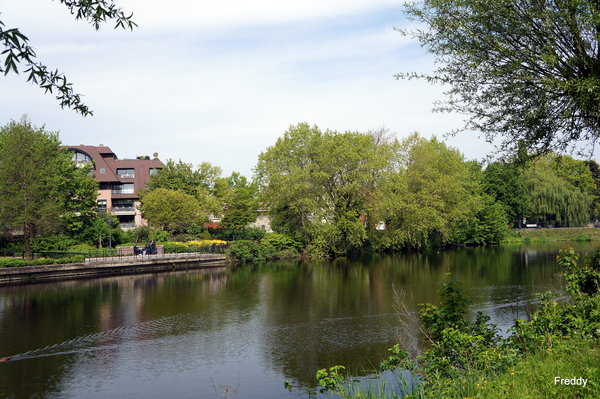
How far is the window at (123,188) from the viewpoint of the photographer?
230ft

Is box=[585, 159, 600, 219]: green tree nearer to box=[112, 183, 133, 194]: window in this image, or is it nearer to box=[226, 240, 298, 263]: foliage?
box=[226, 240, 298, 263]: foliage

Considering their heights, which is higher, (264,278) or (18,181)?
(18,181)

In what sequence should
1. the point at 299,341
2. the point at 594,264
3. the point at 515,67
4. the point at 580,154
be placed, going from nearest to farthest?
1. the point at 594,264
2. the point at 515,67
3. the point at 580,154
4. the point at 299,341

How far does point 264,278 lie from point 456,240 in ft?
117

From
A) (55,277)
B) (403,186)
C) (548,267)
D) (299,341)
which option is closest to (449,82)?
(299,341)

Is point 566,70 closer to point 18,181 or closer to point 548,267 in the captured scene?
point 548,267

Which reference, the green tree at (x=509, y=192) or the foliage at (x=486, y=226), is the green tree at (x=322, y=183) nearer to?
the foliage at (x=486, y=226)

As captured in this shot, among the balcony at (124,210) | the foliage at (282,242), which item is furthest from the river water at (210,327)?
the balcony at (124,210)

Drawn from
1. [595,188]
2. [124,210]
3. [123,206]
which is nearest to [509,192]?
[595,188]

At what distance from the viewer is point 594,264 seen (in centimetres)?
890

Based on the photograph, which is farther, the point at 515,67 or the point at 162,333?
the point at 162,333

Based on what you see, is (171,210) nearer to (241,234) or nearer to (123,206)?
(241,234)

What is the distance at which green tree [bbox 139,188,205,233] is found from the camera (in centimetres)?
5159

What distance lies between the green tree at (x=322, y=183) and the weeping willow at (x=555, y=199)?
34218mm
